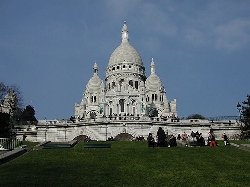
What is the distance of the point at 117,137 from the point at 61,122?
39.7 feet

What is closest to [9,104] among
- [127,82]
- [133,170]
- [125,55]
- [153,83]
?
[127,82]

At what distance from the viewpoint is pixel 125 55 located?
116 m

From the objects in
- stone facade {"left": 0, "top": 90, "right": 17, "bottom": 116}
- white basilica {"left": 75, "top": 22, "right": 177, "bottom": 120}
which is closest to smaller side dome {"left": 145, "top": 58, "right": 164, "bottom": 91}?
white basilica {"left": 75, "top": 22, "right": 177, "bottom": 120}

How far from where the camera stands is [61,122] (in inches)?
2985

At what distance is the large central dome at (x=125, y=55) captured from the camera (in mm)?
115325

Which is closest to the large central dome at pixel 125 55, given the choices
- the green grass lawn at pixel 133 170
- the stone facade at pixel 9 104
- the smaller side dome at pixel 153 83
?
the smaller side dome at pixel 153 83

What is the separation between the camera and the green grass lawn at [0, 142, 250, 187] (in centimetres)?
1723

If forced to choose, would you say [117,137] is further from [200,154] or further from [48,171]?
[48,171]

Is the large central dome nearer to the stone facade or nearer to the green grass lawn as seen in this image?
the stone facade

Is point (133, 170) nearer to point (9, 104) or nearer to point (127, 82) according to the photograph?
point (9, 104)

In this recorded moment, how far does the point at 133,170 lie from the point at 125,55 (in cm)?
9645

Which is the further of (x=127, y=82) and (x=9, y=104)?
(x=127, y=82)

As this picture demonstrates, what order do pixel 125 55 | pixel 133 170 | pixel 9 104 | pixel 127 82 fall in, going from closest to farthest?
pixel 133 170 < pixel 9 104 < pixel 127 82 < pixel 125 55

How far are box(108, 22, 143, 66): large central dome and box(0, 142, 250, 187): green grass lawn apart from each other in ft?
286
